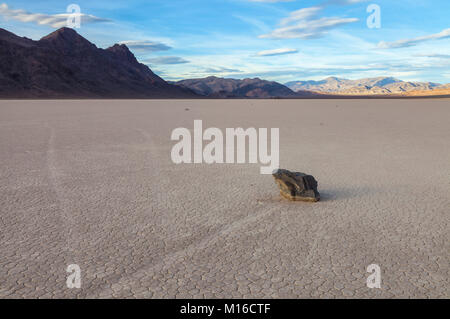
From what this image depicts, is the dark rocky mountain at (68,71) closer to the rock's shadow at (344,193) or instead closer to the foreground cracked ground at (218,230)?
the foreground cracked ground at (218,230)

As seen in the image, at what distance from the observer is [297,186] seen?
5.34 meters

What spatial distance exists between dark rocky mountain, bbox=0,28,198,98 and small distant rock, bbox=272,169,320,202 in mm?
77390

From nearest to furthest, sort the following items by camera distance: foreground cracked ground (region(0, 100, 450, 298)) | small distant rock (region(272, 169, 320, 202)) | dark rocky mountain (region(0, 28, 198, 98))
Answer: foreground cracked ground (region(0, 100, 450, 298)) < small distant rock (region(272, 169, 320, 202)) < dark rocky mountain (region(0, 28, 198, 98))

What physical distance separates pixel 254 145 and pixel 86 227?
670 centimetres

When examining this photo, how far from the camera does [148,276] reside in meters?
3.28

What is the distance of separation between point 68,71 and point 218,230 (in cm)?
9978

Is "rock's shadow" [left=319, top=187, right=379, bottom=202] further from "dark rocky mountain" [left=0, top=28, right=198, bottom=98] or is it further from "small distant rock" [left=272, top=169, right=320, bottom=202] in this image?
"dark rocky mountain" [left=0, top=28, right=198, bottom=98]

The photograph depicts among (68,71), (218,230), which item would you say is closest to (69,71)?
(68,71)

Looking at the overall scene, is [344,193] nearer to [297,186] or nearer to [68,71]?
[297,186]

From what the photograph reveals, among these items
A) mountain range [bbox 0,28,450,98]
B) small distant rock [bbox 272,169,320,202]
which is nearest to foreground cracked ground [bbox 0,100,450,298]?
small distant rock [bbox 272,169,320,202]

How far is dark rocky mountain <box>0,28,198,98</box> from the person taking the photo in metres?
81.6

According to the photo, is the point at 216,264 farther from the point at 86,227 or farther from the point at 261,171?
the point at 261,171

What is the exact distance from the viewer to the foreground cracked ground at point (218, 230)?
10.4ft

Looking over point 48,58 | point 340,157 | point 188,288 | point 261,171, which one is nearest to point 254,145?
point 340,157
